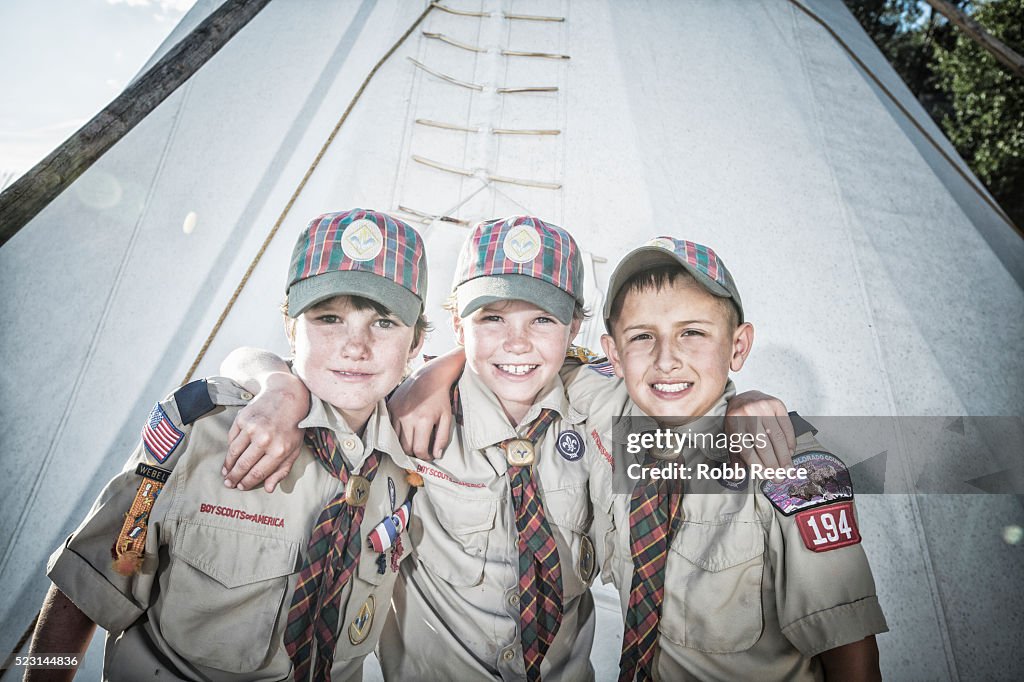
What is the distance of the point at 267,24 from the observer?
9.93ft

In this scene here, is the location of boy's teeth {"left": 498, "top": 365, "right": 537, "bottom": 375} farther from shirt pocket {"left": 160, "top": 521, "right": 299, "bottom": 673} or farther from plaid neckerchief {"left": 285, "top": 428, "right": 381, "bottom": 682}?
shirt pocket {"left": 160, "top": 521, "right": 299, "bottom": 673}

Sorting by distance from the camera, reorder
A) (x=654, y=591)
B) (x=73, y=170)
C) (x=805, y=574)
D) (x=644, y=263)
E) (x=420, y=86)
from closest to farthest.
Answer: (x=805, y=574)
(x=654, y=591)
(x=644, y=263)
(x=73, y=170)
(x=420, y=86)

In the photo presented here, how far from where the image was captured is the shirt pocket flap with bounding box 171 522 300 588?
137 centimetres

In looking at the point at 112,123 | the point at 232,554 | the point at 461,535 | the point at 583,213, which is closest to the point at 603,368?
the point at 461,535

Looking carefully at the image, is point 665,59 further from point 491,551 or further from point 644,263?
point 491,551

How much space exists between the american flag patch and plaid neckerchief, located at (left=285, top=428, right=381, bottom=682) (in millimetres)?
368

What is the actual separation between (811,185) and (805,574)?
1.80 meters

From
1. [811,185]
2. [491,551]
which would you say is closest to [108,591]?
[491,551]

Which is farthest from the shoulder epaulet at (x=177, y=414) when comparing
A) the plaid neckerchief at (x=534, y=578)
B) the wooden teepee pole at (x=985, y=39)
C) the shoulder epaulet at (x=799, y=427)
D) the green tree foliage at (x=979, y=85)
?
Answer: the green tree foliage at (x=979, y=85)

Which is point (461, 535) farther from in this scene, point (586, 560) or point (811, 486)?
point (811, 486)

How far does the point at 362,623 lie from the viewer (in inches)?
59.7

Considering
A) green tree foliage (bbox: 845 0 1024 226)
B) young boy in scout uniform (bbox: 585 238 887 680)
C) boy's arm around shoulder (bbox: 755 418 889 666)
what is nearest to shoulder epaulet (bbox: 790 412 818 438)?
young boy in scout uniform (bbox: 585 238 887 680)

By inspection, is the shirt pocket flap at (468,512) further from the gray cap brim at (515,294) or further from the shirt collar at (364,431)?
the gray cap brim at (515,294)

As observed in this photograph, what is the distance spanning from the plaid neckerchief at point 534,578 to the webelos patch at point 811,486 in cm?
54
